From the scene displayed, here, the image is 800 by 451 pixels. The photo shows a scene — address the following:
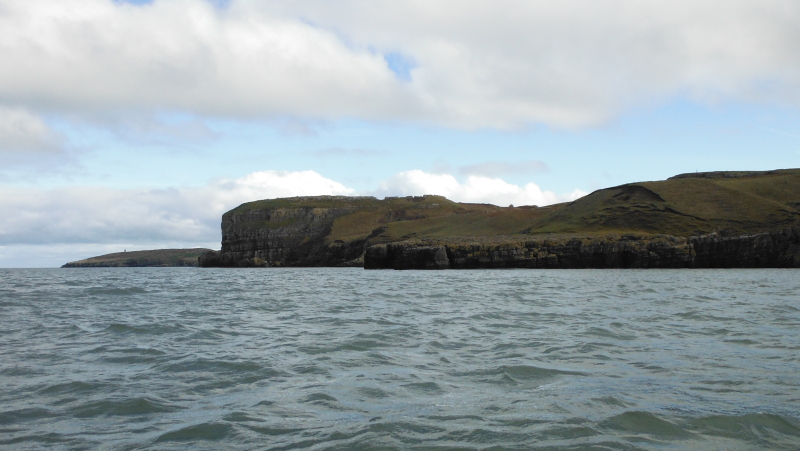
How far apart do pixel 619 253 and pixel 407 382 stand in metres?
86.8

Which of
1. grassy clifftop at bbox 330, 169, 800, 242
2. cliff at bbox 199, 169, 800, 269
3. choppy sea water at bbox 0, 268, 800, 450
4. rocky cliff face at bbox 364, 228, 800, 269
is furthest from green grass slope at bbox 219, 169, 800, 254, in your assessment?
choppy sea water at bbox 0, 268, 800, 450

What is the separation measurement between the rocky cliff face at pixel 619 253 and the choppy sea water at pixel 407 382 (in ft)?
238

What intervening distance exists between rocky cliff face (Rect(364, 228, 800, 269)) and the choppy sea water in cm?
7240

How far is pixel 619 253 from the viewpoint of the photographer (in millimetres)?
91000

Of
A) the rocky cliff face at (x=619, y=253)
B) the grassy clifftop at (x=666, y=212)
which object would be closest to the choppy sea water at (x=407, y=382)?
the rocky cliff face at (x=619, y=253)

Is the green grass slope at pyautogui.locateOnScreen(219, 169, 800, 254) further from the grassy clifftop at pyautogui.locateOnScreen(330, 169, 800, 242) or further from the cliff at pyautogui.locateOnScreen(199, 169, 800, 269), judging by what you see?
the cliff at pyautogui.locateOnScreen(199, 169, 800, 269)

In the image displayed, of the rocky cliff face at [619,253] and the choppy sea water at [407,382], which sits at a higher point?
the rocky cliff face at [619,253]

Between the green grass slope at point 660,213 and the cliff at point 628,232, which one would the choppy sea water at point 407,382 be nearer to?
the cliff at point 628,232

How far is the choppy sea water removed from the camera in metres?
7.65

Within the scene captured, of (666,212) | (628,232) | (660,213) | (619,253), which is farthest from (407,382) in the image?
(666,212)

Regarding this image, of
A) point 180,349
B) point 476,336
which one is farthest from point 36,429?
point 476,336

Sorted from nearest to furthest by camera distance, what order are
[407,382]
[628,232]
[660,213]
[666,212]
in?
[407,382]
[628,232]
[660,213]
[666,212]

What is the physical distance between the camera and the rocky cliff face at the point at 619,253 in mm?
86188

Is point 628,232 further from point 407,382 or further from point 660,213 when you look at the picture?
point 407,382
